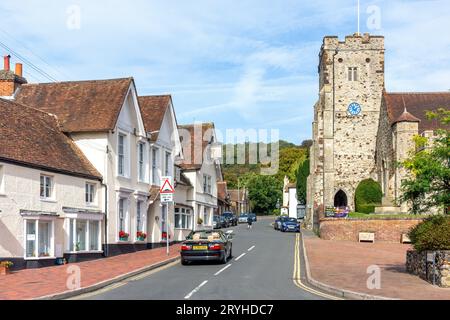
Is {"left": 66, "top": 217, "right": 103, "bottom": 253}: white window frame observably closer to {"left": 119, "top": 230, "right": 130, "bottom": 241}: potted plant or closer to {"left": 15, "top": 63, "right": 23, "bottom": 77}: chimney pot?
{"left": 119, "top": 230, "right": 130, "bottom": 241}: potted plant

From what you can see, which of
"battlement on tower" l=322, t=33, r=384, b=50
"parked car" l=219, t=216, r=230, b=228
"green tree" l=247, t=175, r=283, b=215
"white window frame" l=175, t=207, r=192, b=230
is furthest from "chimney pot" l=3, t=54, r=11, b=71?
"green tree" l=247, t=175, r=283, b=215

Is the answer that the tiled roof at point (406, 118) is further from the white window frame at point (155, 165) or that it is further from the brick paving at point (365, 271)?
the white window frame at point (155, 165)

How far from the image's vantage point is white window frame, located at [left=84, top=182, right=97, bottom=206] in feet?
97.4

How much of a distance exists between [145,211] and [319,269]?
51.7 ft

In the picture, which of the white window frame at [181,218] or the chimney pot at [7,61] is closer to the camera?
the chimney pot at [7,61]

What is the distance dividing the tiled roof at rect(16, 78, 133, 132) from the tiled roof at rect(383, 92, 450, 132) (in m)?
31.9

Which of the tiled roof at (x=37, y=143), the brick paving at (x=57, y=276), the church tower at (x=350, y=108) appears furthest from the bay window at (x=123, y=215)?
the church tower at (x=350, y=108)

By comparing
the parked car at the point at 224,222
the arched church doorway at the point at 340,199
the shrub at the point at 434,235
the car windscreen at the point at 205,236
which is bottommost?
the parked car at the point at 224,222

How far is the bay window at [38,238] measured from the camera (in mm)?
24748

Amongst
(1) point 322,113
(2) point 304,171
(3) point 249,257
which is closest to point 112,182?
(3) point 249,257

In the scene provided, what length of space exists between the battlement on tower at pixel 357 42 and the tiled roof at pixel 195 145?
17.9m

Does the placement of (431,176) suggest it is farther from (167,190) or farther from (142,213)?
(142,213)

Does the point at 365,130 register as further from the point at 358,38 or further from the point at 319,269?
the point at 319,269

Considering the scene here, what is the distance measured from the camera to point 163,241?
130ft
